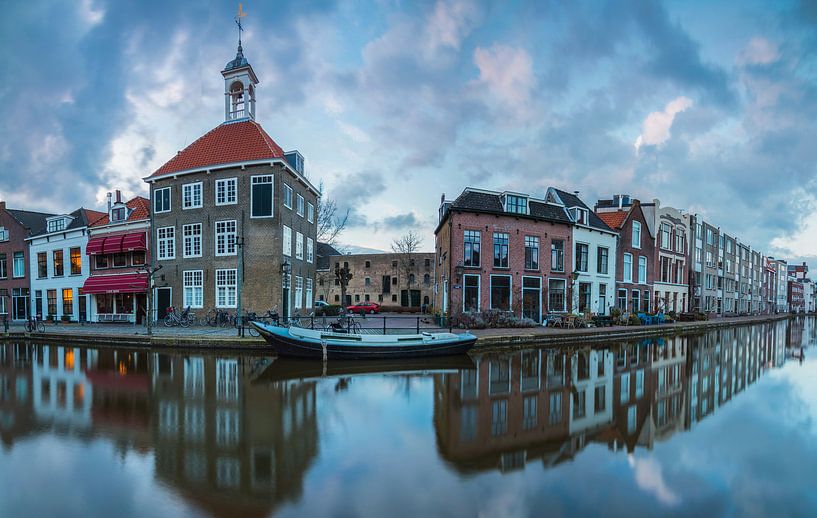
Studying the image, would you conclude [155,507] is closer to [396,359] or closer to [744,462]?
[744,462]

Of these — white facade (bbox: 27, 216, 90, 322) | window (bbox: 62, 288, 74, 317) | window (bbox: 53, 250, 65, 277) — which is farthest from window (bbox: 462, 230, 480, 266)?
window (bbox: 53, 250, 65, 277)

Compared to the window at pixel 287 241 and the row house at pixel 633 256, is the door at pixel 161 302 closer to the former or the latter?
the window at pixel 287 241

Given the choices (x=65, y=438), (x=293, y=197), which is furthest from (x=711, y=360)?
(x=293, y=197)

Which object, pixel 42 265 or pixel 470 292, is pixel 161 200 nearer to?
pixel 42 265

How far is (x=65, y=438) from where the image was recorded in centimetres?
744

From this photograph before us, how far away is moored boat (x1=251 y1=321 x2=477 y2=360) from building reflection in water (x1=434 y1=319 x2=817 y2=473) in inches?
104

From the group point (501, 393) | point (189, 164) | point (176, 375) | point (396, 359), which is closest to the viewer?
point (501, 393)

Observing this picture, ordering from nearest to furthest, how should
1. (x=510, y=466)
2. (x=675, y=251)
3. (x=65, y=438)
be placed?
1. (x=510, y=466)
2. (x=65, y=438)
3. (x=675, y=251)

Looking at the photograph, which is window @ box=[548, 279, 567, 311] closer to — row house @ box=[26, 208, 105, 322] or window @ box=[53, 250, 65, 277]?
row house @ box=[26, 208, 105, 322]

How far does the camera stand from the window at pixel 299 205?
2608cm

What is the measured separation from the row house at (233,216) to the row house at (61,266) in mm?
8065

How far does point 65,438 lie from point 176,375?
5590 millimetres

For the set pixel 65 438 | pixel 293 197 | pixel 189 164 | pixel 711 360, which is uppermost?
pixel 189 164

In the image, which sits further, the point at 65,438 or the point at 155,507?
the point at 65,438
